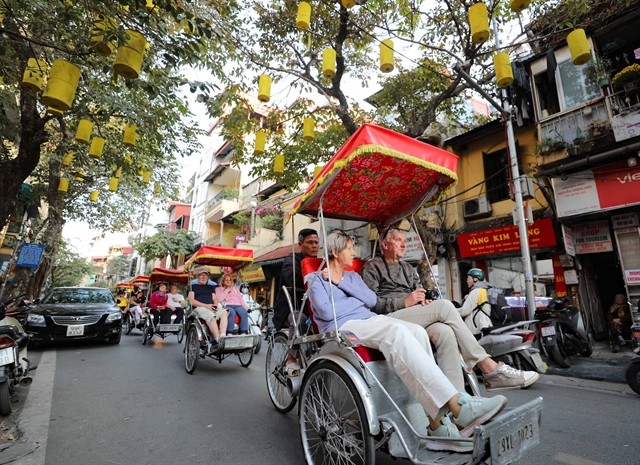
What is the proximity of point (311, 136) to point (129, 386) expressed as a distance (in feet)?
17.2

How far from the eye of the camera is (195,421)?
3.42 meters

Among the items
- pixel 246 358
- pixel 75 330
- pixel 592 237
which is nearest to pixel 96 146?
pixel 75 330

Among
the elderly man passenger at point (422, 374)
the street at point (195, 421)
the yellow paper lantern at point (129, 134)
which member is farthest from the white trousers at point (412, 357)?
the yellow paper lantern at point (129, 134)

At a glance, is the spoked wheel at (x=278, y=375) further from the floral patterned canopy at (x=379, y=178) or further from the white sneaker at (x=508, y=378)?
the white sneaker at (x=508, y=378)

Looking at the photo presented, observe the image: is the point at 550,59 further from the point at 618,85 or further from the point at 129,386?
the point at 129,386

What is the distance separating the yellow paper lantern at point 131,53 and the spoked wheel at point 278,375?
305 centimetres

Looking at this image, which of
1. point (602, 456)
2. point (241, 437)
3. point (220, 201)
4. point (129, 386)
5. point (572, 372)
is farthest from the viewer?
point (220, 201)

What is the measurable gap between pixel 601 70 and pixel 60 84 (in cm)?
1117

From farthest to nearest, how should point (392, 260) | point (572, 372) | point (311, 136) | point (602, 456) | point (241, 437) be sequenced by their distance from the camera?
point (311, 136)
point (572, 372)
point (392, 260)
point (241, 437)
point (602, 456)

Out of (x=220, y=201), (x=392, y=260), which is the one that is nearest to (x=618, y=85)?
(x=392, y=260)

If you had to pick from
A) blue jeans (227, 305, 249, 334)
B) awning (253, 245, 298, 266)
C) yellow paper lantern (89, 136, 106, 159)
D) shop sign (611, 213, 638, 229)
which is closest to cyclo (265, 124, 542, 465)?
blue jeans (227, 305, 249, 334)

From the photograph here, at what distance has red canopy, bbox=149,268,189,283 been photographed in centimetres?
1096

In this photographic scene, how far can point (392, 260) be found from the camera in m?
3.47

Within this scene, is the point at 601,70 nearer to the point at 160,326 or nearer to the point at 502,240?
the point at 502,240
